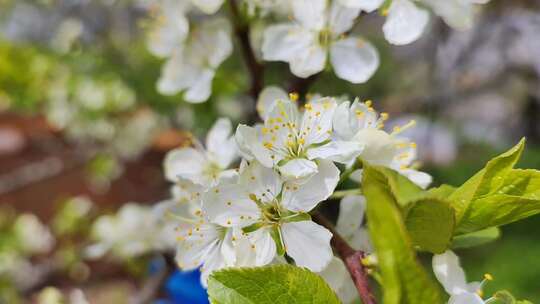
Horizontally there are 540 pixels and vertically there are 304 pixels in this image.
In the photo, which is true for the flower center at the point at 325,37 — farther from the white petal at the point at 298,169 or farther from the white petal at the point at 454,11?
the white petal at the point at 298,169

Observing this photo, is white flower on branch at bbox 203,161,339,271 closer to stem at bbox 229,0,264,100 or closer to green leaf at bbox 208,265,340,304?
green leaf at bbox 208,265,340,304

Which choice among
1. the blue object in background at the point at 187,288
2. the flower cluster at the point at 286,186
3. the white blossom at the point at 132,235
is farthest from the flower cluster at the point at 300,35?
the white blossom at the point at 132,235

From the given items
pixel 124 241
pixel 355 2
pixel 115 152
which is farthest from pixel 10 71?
pixel 355 2

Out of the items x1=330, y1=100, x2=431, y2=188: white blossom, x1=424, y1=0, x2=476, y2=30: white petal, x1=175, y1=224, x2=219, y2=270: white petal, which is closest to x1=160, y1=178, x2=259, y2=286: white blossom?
x1=175, y1=224, x2=219, y2=270: white petal

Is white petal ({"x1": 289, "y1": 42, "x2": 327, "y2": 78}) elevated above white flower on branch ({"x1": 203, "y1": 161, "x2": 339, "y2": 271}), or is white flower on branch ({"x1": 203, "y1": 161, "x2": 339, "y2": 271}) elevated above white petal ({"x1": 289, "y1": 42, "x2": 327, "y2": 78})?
white petal ({"x1": 289, "y1": 42, "x2": 327, "y2": 78})

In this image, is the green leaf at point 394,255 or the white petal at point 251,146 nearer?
the green leaf at point 394,255

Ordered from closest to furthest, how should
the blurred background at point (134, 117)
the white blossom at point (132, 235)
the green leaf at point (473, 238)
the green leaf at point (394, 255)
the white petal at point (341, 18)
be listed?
the green leaf at point (394, 255)
the green leaf at point (473, 238)
the white petal at point (341, 18)
the white blossom at point (132, 235)
the blurred background at point (134, 117)
